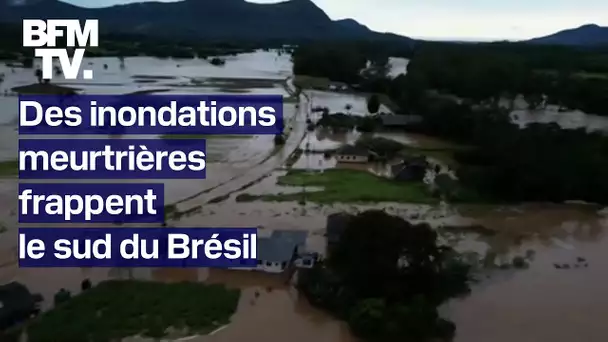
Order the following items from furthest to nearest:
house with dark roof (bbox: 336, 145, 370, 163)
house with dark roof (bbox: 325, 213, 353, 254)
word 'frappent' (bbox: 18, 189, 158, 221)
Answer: house with dark roof (bbox: 336, 145, 370, 163) → word 'frappent' (bbox: 18, 189, 158, 221) → house with dark roof (bbox: 325, 213, 353, 254)

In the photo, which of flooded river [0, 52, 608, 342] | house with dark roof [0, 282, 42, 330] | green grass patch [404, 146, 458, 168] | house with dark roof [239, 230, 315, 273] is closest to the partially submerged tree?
flooded river [0, 52, 608, 342]

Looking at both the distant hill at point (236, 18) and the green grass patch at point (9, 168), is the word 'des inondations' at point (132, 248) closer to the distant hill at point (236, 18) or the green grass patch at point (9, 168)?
the green grass patch at point (9, 168)

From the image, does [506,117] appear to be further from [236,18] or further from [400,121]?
[236,18]

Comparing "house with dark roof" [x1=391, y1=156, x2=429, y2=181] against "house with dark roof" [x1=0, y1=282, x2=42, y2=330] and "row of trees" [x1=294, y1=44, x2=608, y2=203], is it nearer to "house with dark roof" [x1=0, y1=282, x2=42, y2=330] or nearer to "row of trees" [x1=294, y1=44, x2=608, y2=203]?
"row of trees" [x1=294, y1=44, x2=608, y2=203]

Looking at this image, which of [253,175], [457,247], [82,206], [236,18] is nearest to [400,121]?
[253,175]

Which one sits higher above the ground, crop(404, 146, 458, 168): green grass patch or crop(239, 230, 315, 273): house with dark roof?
crop(404, 146, 458, 168): green grass patch

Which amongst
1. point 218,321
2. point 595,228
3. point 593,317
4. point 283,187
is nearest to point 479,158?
point 595,228
